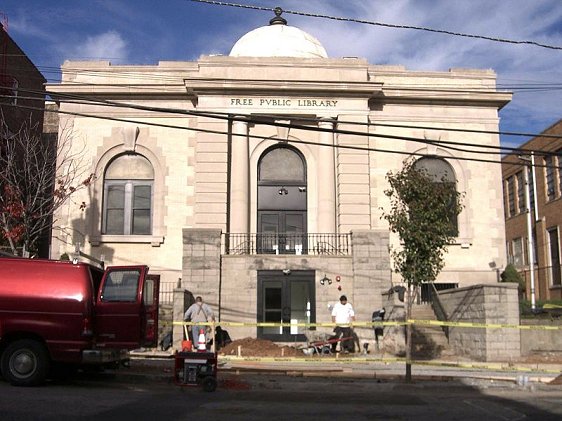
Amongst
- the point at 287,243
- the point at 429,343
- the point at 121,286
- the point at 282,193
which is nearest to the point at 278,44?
the point at 282,193

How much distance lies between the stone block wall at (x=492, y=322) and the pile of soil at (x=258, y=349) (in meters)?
4.82

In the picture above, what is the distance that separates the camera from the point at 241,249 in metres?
23.2

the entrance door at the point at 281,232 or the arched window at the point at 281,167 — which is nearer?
the entrance door at the point at 281,232

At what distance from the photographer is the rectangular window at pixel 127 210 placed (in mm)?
24500

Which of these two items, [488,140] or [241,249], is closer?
[241,249]

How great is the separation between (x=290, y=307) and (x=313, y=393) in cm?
948

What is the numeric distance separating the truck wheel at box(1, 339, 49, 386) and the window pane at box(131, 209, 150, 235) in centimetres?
1343

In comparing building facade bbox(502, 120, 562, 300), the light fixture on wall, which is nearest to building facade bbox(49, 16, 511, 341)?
the light fixture on wall

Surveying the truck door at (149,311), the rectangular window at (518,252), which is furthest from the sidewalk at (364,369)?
the rectangular window at (518,252)

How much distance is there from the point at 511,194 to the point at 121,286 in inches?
1339

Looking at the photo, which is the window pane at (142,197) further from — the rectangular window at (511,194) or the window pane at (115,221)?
the rectangular window at (511,194)

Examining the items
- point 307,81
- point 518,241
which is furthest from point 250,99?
point 518,241

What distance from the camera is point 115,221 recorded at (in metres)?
24.6

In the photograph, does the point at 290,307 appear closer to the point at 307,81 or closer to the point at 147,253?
the point at 147,253
